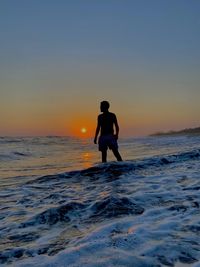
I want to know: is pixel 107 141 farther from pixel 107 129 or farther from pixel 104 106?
pixel 104 106

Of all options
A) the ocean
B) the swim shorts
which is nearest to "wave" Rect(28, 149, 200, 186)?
the swim shorts

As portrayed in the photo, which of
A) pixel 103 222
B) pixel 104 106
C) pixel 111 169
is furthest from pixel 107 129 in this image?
pixel 103 222

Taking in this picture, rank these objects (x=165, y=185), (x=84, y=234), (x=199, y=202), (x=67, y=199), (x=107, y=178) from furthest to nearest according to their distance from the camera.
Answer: (x=107, y=178) < (x=165, y=185) < (x=67, y=199) < (x=199, y=202) < (x=84, y=234)

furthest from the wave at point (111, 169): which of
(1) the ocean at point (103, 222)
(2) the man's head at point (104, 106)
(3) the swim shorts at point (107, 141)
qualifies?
(2) the man's head at point (104, 106)

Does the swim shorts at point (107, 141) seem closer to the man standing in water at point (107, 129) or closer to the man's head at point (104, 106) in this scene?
the man standing in water at point (107, 129)

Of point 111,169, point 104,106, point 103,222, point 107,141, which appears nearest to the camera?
point 103,222

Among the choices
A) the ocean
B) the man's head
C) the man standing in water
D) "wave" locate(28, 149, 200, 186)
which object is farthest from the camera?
the man standing in water

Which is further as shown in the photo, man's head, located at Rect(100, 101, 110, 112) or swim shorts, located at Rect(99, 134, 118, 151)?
swim shorts, located at Rect(99, 134, 118, 151)

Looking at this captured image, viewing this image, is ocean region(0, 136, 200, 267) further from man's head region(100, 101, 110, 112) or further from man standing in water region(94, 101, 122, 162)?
man's head region(100, 101, 110, 112)

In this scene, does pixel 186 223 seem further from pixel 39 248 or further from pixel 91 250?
pixel 39 248

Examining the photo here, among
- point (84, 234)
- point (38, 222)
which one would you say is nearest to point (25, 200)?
point (38, 222)

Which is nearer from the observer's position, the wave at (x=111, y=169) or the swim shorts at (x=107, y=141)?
the wave at (x=111, y=169)

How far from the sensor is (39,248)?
4152mm

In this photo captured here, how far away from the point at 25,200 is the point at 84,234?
9.55 ft
